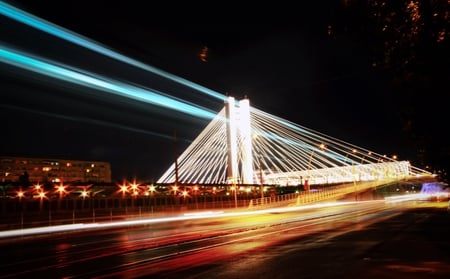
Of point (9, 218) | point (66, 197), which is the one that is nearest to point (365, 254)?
point (9, 218)

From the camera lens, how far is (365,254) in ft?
46.7

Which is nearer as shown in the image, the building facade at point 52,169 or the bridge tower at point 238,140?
the bridge tower at point 238,140

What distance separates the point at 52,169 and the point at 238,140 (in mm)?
94498

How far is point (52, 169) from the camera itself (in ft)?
481

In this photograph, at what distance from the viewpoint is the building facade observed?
131750 mm

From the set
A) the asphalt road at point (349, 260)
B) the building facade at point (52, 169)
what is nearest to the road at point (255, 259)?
the asphalt road at point (349, 260)

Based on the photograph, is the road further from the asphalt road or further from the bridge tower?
the bridge tower

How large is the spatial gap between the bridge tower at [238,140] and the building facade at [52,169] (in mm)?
71460

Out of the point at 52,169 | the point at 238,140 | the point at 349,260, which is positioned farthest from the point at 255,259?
the point at 52,169

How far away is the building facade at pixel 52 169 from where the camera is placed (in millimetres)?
131750

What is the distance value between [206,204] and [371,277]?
48.4 meters

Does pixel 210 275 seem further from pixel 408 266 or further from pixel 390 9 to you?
pixel 390 9

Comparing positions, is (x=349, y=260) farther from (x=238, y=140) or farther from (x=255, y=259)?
(x=238, y=140)

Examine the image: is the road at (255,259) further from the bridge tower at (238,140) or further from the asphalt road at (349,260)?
the bridge tower at (238,140)
